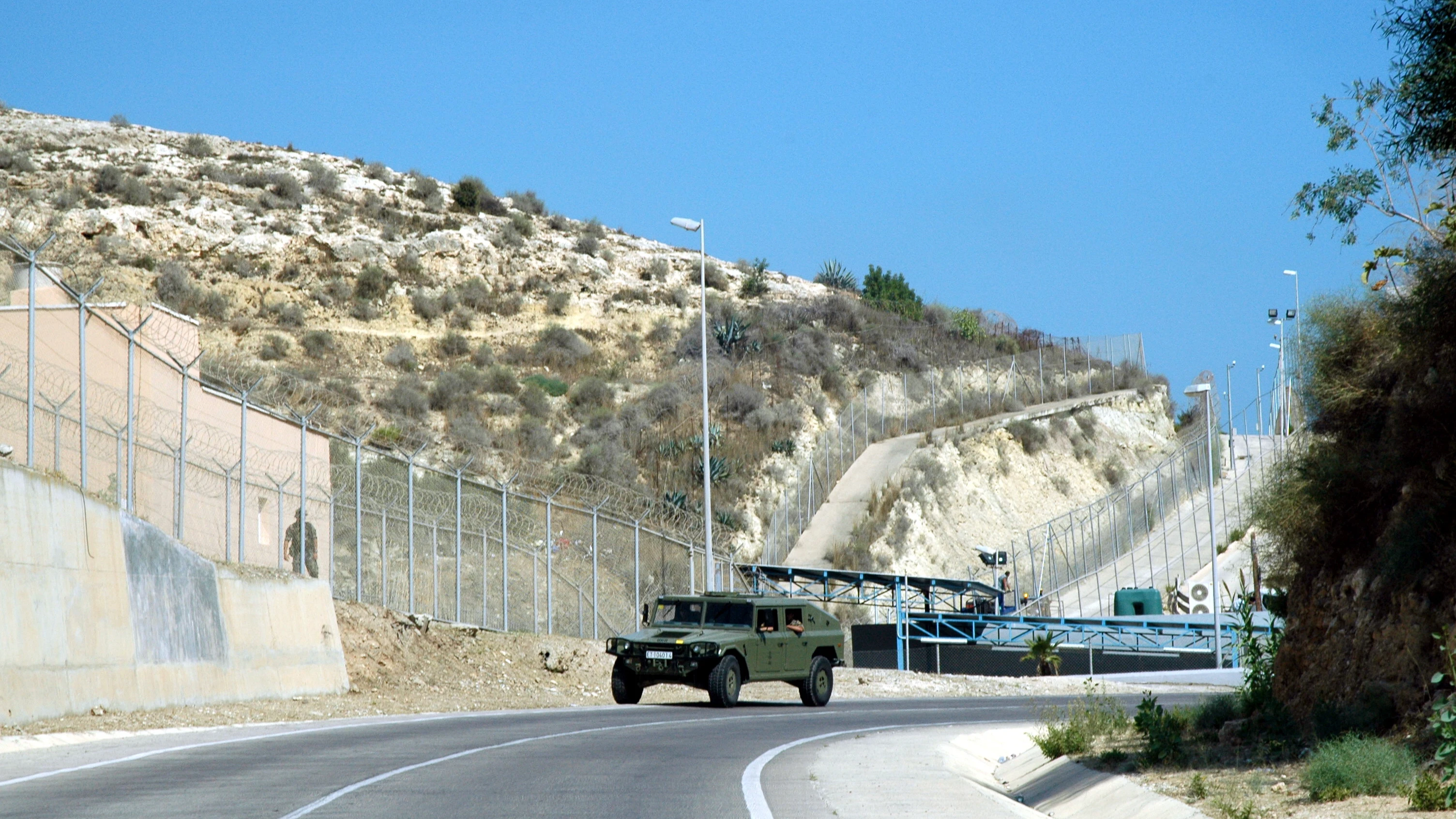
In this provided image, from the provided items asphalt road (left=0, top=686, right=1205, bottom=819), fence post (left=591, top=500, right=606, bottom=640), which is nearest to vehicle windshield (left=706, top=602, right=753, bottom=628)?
asphalt road (left=0, top=686, right=1205, bottom=819)

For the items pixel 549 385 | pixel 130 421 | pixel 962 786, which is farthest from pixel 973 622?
pixel 962 786

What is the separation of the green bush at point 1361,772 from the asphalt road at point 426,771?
11.6 feet

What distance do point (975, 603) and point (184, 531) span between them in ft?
99.1

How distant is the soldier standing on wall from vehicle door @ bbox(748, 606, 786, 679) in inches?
355

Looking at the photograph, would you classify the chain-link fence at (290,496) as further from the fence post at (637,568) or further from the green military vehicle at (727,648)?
the green military vehicle at (727,648)

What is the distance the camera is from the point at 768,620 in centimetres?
2425

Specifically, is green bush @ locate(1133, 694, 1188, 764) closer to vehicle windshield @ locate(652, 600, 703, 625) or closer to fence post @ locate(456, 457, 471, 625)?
vehicle windshield @ locate(652, 600, 703, 625)

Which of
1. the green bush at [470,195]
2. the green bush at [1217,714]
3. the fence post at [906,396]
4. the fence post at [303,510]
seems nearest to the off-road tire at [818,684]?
the fence post at [303,510]

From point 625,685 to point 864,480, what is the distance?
129ft

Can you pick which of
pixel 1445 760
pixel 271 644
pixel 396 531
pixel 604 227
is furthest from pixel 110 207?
pixel 1445 760

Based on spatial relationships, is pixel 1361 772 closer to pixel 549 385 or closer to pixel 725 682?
pixel 725 682

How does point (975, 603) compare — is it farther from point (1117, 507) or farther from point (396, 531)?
point (396, 531)

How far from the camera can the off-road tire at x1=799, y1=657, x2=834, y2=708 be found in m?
25.0

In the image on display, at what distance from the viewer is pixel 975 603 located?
1895 inches
